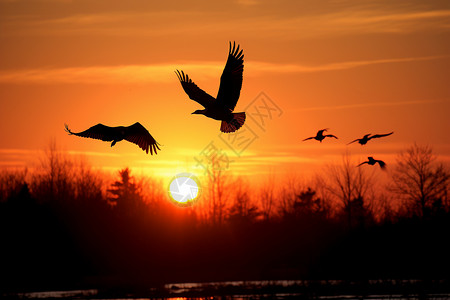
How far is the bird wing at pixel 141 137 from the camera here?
22.7m

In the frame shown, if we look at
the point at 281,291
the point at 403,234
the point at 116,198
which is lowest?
the point at 281,291

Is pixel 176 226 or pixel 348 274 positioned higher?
pixel 176 226

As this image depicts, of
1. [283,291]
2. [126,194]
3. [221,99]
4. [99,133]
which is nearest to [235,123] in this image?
[221,99]

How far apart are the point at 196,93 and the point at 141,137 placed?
2.30 m

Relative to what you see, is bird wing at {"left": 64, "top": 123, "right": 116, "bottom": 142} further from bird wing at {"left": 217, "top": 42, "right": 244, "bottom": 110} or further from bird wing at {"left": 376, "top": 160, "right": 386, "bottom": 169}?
bird wing at {"left": 376, "top": 160, "right": 386, "bottom": 169}

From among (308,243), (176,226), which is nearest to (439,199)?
(308,243)

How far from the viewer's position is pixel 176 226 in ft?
199

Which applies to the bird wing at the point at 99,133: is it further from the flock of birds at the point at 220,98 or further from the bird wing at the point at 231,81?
the bird wing at the point at 231,81

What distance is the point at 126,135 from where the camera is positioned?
22.8m

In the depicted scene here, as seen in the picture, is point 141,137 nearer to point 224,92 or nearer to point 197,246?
point 224,92

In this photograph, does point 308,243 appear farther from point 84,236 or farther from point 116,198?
point 116,198

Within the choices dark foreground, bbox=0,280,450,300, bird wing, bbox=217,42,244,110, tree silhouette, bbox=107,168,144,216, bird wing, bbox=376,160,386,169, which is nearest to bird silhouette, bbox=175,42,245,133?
bird wing, bbox=217,42,244,110

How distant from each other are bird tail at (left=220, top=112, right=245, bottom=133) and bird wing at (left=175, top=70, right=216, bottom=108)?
0.88 metres

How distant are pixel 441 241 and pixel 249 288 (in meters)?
16.9
